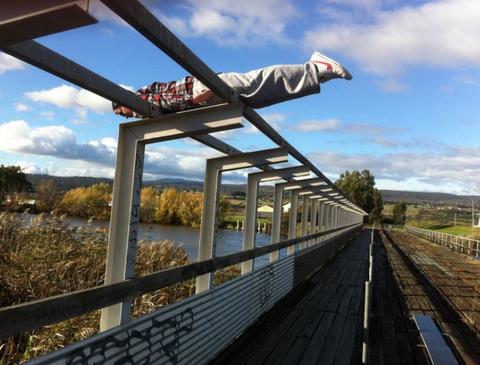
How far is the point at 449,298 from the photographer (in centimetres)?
935

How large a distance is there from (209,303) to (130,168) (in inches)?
61.8

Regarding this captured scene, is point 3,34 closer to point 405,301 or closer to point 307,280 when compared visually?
point 405,301

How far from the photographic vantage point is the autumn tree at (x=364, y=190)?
290 ft

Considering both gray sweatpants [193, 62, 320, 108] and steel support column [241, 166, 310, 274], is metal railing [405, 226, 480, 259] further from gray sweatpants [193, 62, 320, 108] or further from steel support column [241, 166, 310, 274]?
gray sweatpants [193, 62, 320, 108]

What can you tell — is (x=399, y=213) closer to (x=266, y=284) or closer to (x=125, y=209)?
(x=266, y=284)

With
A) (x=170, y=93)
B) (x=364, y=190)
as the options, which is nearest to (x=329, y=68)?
(x=170, y=93)

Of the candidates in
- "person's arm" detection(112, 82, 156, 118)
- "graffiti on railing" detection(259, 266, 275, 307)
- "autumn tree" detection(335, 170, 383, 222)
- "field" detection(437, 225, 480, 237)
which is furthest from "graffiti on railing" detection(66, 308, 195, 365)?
"autumn tree" detection(335, 170, 383, 222)

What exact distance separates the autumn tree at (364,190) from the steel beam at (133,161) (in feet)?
277

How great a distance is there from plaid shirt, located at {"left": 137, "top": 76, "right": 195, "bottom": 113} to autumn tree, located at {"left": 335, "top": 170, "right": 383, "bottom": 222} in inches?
3330

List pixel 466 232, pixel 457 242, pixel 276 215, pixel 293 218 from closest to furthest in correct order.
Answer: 1. pixel 276 215
2. pixel 293 218
3. pixel 457 242
4. pixel 466 232

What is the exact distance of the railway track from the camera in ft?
20.6

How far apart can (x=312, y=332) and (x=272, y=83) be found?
3.56 m

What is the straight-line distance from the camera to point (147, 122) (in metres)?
3.79

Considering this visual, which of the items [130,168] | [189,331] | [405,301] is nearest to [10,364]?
[189,331]
